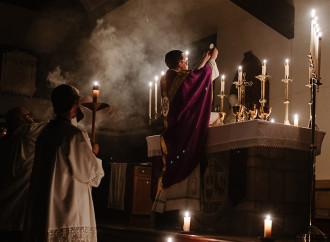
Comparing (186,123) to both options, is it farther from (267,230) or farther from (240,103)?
(267,230)

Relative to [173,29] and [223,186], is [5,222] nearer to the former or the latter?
[223,186]

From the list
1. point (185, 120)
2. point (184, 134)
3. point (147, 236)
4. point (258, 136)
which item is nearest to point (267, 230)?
point (258, 136)

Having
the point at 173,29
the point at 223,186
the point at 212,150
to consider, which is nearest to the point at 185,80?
the point at 212,150

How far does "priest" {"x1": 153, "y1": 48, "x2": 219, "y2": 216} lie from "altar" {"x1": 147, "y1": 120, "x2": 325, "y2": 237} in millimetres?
139

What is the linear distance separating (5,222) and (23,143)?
609 millimetres

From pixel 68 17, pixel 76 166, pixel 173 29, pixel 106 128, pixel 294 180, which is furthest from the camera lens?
pixel 106 128

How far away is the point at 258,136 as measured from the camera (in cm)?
406

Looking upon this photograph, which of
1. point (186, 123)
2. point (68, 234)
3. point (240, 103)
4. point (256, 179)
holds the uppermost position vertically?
point (240, 103)

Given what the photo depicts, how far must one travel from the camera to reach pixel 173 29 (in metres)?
9.11

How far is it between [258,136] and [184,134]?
80 centimetres

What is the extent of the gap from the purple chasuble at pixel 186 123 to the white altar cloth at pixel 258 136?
0.50 feet

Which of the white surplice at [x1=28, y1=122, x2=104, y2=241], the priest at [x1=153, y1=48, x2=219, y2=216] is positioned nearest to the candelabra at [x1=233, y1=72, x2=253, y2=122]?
the priest at [x1=153, y1=48, x2=219, y2=216]

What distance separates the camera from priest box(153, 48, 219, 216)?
453cm

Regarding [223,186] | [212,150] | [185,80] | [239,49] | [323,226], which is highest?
[239,49]
